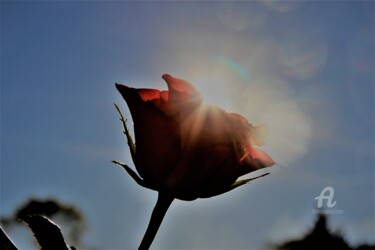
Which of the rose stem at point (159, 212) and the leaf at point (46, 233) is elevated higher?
the rose stem at point (159, 212)

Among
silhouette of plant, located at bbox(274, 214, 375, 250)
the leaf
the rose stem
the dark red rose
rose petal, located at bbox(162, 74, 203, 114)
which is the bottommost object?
the leaf

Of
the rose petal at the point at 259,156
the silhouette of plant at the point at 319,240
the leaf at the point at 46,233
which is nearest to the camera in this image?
the leaf at the point at 46,233

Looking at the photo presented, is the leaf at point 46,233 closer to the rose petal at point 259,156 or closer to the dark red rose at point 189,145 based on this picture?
the dark red rose at point 189,145

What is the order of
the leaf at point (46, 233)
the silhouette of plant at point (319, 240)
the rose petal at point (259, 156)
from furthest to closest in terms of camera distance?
the silhouette of plant at point (319, 240)
the rose petal at point (259, 156)
the leaf at point (46, 233)

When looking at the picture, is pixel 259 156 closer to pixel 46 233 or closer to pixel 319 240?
pixel 46 233

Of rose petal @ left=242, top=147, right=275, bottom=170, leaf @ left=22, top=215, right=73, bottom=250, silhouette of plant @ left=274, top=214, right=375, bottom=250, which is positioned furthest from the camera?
silhouette of plant @ left=274, top=214, right=375, bottom=250

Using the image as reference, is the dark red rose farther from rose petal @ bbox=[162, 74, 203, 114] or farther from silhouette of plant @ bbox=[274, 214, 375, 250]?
silhouette of plant @ bbox=[274, 214, 375, 250]

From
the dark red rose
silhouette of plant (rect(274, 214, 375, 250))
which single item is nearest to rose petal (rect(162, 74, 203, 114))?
the dark red rose

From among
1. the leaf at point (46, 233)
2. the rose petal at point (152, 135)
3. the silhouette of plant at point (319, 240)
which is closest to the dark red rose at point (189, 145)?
the rose petal at point (152, 135)

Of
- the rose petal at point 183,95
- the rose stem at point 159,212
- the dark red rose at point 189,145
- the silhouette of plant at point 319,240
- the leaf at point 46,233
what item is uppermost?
the silhouette of plant at point 319,240

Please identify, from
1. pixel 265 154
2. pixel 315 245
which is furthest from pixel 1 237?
pixel 315 245
